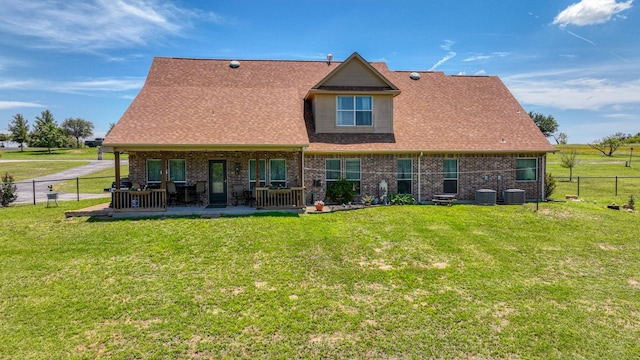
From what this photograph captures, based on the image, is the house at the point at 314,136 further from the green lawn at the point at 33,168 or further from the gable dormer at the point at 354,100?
the green lawn at the point at 33,168

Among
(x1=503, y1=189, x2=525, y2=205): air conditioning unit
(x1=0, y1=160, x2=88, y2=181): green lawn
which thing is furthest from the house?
(x1=0, y1=160, x2=88, y2=181): green lawn

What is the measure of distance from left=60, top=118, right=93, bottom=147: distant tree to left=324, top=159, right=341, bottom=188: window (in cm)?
9354

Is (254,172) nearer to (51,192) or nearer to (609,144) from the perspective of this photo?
(51,192)

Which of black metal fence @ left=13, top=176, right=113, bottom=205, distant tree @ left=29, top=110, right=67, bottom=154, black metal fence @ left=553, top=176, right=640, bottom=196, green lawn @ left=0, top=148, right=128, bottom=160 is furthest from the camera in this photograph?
distant tree @ left=29, top=110, right=67, bottom=154

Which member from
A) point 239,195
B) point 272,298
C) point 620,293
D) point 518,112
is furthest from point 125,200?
point 518,112

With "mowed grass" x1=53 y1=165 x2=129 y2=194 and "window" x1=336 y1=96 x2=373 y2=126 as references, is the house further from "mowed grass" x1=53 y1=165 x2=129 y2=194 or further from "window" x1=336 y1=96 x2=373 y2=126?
"mowed grass" x1=53 y1=165 x2=129 y2=194

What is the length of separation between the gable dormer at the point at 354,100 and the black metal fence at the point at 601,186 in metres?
11.3

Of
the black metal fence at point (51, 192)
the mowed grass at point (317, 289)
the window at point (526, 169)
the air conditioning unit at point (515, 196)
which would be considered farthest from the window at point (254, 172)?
the window at point (526, 169)

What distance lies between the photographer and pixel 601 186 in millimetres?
24703

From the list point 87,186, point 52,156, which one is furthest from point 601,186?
point 52,156

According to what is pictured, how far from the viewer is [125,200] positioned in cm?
1362

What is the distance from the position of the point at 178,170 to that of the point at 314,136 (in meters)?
5.98

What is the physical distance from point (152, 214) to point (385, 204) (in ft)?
30.1

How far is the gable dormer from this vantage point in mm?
16891
